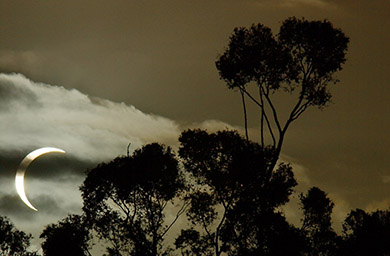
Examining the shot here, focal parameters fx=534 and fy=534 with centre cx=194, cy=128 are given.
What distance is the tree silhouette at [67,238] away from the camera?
62.9 meters

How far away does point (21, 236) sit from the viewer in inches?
3716

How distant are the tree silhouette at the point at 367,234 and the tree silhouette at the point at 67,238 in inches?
1196

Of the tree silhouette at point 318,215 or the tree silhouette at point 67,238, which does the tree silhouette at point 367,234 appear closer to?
the tree silhouette at point 318,215

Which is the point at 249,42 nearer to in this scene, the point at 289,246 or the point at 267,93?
the point at 267,93

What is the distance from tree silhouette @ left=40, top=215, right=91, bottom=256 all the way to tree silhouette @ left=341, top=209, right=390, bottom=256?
30.4m

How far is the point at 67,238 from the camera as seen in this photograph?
6419 cm

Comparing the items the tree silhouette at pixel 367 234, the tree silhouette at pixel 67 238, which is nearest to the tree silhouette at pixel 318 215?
the tree silhouette at pixel 367 234

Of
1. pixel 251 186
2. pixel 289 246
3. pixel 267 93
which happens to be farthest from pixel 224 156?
pixel 289 246

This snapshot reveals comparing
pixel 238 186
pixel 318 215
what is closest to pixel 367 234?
pixel 318 215

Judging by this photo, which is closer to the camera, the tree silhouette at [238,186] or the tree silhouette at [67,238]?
the tree silhouette at [238,186]

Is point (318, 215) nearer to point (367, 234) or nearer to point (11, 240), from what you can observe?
point (367, 234)

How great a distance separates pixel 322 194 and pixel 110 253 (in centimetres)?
2524

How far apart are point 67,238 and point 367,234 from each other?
35.9 metres

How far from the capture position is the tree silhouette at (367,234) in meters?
62.4
